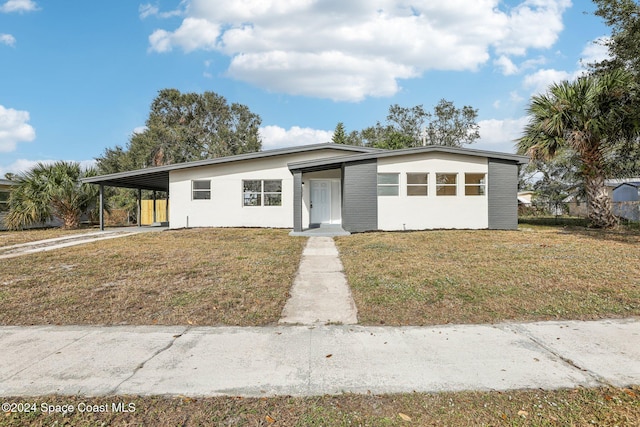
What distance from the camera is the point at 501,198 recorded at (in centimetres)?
1447

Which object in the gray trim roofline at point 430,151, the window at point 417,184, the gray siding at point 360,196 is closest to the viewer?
the gray trim roofline at point 430,151

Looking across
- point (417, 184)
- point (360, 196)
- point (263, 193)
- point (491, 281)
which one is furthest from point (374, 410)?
point (263, 193)

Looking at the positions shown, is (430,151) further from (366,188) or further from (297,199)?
(297,199)

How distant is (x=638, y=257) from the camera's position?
25.5 feet

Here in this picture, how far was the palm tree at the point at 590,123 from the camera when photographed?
43.9ft

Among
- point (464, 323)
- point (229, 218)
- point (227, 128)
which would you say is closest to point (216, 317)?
point (464, 323)

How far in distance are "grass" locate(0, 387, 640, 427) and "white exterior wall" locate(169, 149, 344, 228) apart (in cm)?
1359

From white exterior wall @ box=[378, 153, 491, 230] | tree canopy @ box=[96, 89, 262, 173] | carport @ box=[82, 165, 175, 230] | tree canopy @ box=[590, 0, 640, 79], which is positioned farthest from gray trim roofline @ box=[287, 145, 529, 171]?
tree canopy @ box=[96, 89, 262, 173]

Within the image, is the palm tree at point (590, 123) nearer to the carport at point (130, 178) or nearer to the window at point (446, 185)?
the window at point (446, 185)

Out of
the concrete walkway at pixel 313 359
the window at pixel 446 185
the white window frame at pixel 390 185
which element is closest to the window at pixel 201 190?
the white window frame at pixel 390 185

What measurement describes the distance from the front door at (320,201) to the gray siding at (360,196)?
240cm

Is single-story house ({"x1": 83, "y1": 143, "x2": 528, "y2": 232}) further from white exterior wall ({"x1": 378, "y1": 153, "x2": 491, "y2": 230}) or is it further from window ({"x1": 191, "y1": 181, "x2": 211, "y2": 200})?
window ({"x1": 191, "y1": 181, "x2": 211, "y2": 200})

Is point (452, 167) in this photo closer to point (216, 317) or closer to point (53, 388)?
point (216, 317)

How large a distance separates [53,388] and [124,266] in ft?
16.9
